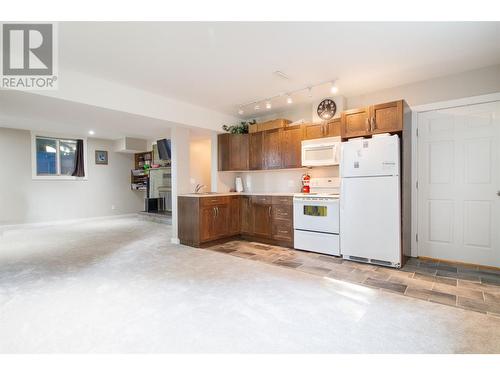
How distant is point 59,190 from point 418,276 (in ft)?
27.5

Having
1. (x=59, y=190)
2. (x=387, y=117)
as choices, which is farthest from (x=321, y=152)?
(x=59, y=190)

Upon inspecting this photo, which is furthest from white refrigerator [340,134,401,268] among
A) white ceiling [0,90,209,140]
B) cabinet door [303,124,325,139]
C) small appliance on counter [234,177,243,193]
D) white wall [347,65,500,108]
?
white ceiling [0,90,209,140]

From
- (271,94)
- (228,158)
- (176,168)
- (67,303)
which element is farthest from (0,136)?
(271,94)

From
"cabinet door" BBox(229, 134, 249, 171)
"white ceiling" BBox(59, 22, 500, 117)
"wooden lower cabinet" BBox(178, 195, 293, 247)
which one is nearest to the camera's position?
"white ceiling" BBox(59, 22, 500, 117)

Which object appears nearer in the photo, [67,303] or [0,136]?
[67,303]

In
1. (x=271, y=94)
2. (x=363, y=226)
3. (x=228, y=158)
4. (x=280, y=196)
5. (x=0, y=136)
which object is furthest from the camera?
(x=0, y=136)

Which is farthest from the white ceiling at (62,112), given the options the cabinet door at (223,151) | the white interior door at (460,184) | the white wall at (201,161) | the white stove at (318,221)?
the white interior door at (460,184)

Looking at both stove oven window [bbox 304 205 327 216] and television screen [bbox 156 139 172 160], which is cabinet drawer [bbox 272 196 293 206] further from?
television screen [bbox 156 139 172 160]

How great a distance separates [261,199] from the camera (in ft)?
15.4

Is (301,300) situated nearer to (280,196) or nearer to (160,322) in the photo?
(160,322)

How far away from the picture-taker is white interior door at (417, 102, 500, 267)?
3252 mm

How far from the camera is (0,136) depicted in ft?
20.3

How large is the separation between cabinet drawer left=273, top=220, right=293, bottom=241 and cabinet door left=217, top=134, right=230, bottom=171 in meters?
1.65

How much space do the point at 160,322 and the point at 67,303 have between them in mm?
1030
